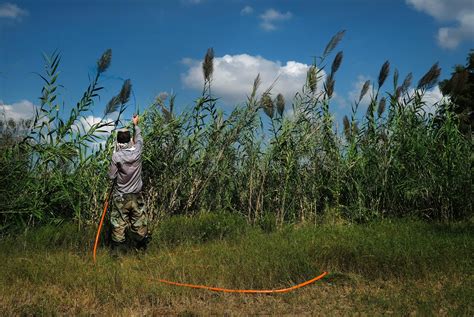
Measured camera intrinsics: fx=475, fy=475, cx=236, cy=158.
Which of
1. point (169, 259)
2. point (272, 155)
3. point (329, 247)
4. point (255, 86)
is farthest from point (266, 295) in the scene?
point (255, 86)

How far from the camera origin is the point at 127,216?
6.59 metres

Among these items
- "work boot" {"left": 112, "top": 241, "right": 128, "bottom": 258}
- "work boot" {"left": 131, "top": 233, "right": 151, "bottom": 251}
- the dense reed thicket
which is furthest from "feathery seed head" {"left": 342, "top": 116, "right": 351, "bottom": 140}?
"work boot" {"left": 112, "top": 241, "right": 128, "bottom": 258}

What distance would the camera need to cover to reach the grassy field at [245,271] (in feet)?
14.0

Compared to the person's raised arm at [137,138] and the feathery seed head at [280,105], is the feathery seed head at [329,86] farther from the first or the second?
the person's raised arm at [137,138]

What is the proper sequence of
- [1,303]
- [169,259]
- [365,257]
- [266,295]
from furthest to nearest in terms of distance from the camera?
[169,259]
[365,257]
[266,295]
[1,303]

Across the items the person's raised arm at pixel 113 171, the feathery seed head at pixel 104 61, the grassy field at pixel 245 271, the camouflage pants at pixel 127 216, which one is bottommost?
the grassy field at pixel 245 271

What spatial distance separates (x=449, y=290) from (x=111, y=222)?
4297 millimetres

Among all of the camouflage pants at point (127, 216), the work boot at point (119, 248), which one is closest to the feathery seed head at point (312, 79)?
the camouflage pants at point (127, 216)

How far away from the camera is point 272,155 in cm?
789

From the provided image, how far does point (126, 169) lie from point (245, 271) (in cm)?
243

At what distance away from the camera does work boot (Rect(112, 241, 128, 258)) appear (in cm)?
633

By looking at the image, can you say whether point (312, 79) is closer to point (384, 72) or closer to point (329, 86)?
point (329, 86)

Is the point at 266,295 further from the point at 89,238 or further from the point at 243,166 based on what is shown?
the point at 243,166

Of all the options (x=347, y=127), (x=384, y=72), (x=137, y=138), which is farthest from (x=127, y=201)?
(x=384, y=72)
